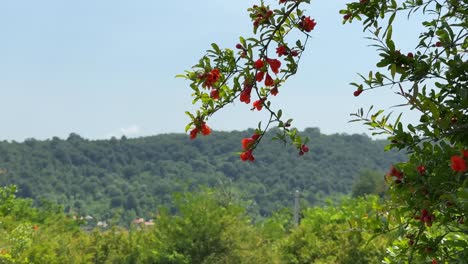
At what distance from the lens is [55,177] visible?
9731cm

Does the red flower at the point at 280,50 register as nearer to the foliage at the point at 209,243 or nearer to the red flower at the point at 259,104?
the red flower at the point at 259,104

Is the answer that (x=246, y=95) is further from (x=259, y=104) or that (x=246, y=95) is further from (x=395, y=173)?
(x=395, y=173)

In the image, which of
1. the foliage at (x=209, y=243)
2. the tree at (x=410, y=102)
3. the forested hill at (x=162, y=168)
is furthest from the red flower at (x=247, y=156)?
the forested hill at (x=162, y=168)

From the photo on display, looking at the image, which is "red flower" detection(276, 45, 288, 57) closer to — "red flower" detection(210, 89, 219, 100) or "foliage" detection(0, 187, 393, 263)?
"red flower" detection(210, 89, 219, 100)

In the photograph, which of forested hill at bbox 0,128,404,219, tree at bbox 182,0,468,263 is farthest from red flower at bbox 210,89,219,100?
forested hill at bbox 0,128,404,219

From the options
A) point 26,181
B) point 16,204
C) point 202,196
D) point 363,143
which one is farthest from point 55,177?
point 202,196

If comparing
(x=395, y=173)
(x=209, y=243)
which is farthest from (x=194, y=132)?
(x=209, y=243)

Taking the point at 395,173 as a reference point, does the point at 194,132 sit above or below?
above

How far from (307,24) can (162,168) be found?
96.8 meters

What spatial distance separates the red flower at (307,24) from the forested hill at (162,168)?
79.6 meters

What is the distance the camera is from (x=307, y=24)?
3525 mm

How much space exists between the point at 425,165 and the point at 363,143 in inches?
4215

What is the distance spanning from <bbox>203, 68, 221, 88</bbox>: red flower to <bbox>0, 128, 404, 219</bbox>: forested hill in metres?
79.7

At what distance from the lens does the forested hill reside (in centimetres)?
9031
